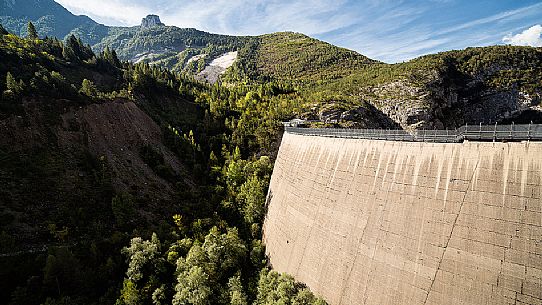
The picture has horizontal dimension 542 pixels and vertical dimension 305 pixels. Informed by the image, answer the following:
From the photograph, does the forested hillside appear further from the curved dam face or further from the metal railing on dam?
the metal railing on dam

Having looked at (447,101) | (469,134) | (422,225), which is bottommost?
(422,225)

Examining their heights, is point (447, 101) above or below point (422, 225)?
above

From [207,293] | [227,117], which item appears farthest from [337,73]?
[207,293]

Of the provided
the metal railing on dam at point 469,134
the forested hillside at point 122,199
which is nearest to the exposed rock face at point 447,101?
the forested hillside at point 122,199

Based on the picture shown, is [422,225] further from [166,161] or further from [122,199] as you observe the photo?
[166,161]

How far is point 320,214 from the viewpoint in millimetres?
28406

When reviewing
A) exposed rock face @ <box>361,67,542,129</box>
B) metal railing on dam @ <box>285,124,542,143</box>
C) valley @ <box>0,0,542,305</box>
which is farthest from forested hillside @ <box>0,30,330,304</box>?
exposed rock face @ <box>361,67,542,129</box>

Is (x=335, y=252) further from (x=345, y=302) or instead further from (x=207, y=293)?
(x=207, y=293)

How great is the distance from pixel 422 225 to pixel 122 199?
4028cm

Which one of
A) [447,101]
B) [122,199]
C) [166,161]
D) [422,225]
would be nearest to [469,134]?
[422,225]

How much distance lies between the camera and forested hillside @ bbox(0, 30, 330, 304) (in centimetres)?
3125

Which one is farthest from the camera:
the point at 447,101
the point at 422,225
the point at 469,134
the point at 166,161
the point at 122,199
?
the point at 447,101

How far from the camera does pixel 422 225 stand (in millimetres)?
19688

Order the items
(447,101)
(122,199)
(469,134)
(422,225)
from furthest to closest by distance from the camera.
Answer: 1. (447,101)
2. (122,199)
3. (422,225)
4. (469,134)
